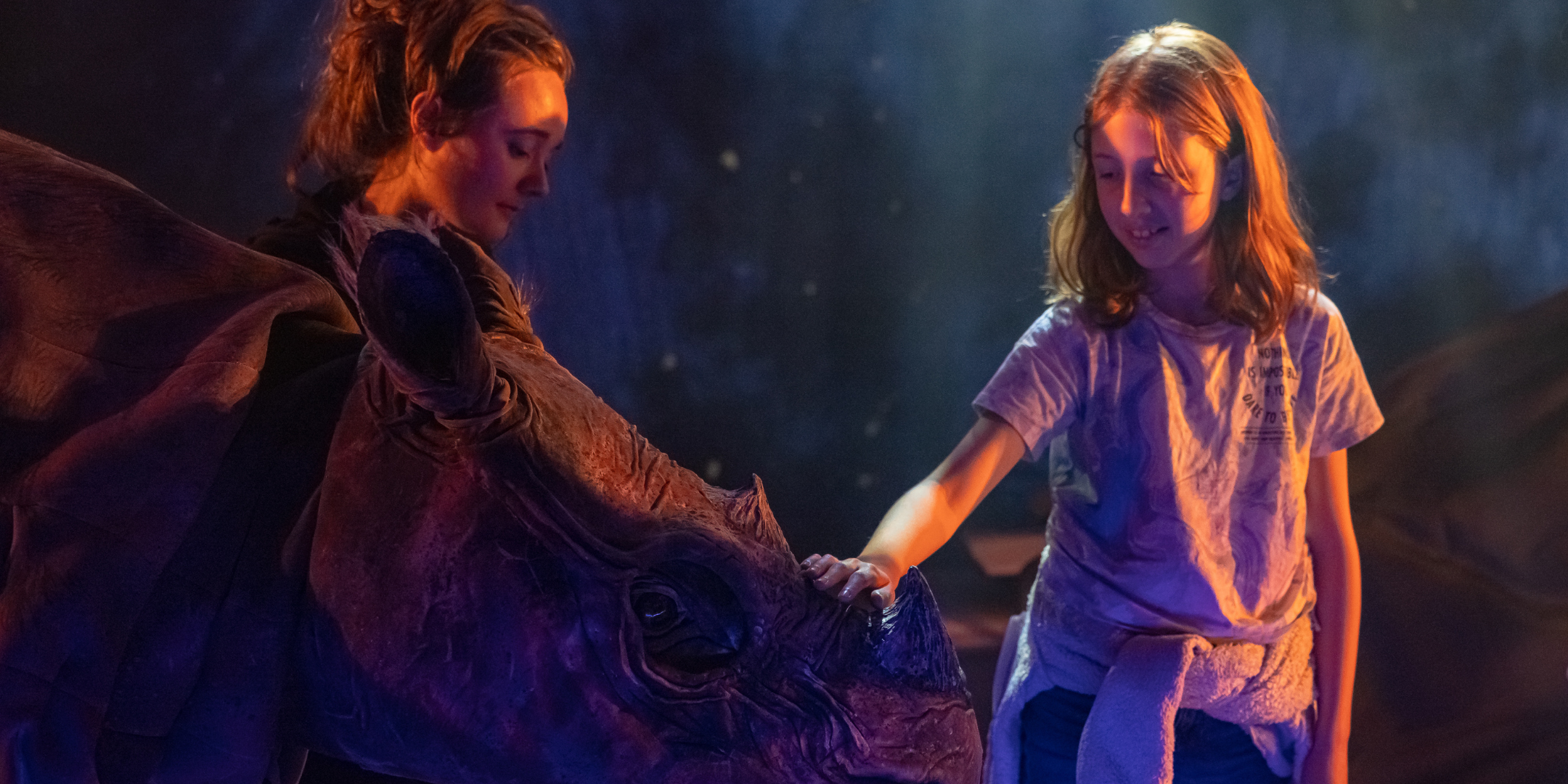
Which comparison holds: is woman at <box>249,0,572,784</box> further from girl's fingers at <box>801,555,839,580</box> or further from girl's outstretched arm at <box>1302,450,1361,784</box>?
girl's outstretched arm at <box>1302,450,1361,784</box>

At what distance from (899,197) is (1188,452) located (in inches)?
57.8

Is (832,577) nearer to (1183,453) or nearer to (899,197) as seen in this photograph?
(1183,453)

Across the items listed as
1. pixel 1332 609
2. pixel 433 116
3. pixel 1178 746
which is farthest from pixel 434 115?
pixel 1332 609

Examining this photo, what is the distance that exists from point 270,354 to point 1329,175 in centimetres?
296

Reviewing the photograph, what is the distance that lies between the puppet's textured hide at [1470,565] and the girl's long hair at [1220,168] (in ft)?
5.01

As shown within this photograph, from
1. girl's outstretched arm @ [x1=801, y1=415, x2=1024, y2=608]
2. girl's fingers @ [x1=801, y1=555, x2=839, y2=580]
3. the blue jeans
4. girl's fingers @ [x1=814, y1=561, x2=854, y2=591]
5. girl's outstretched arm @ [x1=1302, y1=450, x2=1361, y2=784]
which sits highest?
girl's fingers @ [x1=814, y1=561, x2=854, y2=591]

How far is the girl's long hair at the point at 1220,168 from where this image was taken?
4.63ft

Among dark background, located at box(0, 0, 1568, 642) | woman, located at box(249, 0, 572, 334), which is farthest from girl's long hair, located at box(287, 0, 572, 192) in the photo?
dark background, located at box(0, 0, 1568, 642)

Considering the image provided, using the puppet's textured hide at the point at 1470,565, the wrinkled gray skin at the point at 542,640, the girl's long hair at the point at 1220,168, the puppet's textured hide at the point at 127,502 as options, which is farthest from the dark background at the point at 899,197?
the wrinkled gray skin at the point at 542,640

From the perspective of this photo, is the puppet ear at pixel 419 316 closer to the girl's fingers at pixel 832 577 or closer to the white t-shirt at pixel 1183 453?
the girl's fingers at pixel 832 577

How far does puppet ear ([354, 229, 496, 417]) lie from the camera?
0.58 m

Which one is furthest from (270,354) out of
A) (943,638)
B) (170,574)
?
(943,638)

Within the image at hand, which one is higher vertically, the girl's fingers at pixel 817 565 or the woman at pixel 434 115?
the woman at pixel 434 115

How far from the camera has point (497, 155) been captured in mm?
1255
